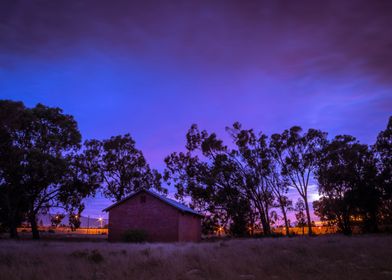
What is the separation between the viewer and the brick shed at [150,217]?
117ft

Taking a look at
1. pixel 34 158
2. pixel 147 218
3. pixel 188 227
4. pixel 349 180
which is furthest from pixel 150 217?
pixel 349 180

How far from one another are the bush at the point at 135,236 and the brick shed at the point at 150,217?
3.66 feet

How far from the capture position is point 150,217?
36.4 meters

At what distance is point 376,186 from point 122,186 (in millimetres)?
37501

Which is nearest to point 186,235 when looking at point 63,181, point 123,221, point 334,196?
point 123,221

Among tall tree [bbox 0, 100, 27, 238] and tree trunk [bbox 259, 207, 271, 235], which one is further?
tree trunk [bbox 259, 207, 271, 235]

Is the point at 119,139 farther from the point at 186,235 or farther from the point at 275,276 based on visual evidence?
the point at 275,276

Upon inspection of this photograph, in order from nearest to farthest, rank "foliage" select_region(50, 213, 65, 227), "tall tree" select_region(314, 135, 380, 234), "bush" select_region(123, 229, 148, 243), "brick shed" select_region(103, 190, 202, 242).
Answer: "bush" select_region(123, 229, 148, 243), "brick shed" select_region(103, 190, 202, 242), "foliage" select_region(50, 213, 65, 227), "tall tree" select_region(314, 135, 380, 234)

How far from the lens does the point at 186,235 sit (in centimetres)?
3897

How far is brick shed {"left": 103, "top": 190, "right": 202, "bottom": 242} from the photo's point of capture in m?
35.8

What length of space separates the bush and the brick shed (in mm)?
1114

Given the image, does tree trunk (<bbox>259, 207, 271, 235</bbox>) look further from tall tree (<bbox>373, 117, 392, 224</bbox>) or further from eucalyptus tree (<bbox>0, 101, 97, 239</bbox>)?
eucalyptus tree (<bbox>0, 101, 97, 239</bbox>)

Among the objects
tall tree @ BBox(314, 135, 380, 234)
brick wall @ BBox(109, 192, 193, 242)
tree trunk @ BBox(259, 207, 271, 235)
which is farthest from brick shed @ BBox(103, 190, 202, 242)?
tall tree @ BBox(314, 135, 380, 234)

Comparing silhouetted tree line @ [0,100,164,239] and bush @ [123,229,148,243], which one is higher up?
silhouetted tree line @ [0,100,164,239]
